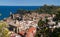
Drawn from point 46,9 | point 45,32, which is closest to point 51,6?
point 46,9

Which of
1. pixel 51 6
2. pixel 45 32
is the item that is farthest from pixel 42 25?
pixel 51 6

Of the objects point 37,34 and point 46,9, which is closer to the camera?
point 37,34

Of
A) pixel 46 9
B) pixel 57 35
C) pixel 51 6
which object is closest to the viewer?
pixel 57 35

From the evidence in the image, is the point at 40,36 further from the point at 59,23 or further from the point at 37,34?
the point at 59,23

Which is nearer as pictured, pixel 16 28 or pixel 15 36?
pixel 15 36

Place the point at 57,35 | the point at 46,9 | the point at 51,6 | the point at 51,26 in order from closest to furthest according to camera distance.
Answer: the point at 57,35 → the point at 51,26 → the point at 46,9 → the point at 51,6

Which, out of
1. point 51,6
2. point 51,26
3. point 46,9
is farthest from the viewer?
point 51,6

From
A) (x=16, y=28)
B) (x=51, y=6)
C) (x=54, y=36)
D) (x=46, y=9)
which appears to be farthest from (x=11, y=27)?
(x=51, y=6)

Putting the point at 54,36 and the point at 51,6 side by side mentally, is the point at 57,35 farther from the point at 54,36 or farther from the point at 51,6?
the point at 51,6
